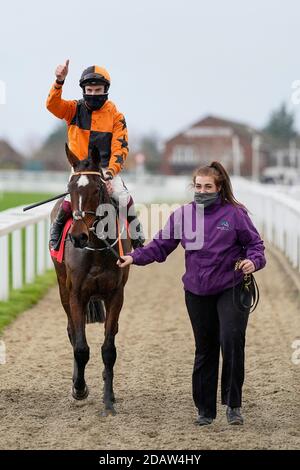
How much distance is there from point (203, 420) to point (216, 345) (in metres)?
0.45

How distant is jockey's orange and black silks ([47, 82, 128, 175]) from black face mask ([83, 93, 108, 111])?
0.04 metres

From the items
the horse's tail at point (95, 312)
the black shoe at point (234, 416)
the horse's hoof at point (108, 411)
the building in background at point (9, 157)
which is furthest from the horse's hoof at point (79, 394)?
the building in background at point (9, 157)

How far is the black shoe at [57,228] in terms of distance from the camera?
6562 millimetres

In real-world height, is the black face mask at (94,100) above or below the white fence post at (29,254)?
above

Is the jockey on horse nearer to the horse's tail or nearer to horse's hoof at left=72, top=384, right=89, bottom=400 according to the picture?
the horse's tail

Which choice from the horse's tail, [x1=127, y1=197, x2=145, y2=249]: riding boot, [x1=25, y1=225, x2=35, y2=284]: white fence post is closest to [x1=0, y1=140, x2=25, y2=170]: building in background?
[x1=25, y1=225, x2=35, y2=284]: white fence post

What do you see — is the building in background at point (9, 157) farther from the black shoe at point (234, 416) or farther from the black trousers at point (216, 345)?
the black shoe at point (234, 416)

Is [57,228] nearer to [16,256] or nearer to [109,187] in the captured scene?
[109,187]

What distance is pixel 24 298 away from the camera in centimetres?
1079

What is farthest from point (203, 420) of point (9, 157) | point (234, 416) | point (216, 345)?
point (9, 157)

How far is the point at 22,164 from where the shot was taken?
290 feet

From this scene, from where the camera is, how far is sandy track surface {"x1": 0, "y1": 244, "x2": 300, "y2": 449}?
535cm

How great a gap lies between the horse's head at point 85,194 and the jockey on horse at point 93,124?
1.32 ft

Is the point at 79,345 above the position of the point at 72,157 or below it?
below
